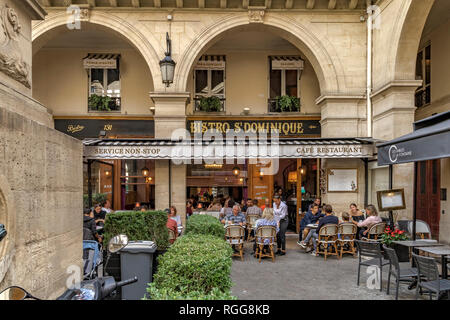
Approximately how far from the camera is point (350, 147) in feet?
34.8

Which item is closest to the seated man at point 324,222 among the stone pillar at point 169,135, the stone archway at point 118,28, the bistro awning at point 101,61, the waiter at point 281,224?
the waiter at point 281,224

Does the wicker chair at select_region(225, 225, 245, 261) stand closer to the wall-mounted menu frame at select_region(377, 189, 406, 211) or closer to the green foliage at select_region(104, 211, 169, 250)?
the green foliage at select_region(104, 211, 169, 250)

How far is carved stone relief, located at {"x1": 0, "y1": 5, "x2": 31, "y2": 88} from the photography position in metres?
3.46

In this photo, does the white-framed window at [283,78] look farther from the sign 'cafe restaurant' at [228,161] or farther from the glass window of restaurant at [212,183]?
the glass window of restaurant at [212,183]

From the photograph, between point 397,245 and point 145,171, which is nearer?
point 397,245

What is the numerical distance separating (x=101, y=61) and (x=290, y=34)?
8.60 metres

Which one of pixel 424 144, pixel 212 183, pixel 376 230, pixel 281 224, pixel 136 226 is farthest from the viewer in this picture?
pixel 212 183

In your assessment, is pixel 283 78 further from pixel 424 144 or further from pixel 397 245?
pixel 424 144

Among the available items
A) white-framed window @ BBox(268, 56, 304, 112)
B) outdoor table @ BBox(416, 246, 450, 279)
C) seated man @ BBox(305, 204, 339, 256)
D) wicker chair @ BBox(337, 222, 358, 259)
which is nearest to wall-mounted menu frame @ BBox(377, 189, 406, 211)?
wicker chair @ BBox(337, 222, 358, 259)

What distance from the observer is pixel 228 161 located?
15828mm

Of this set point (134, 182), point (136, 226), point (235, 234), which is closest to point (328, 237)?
point (235, 234)

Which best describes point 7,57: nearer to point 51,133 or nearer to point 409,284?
point 51,133
